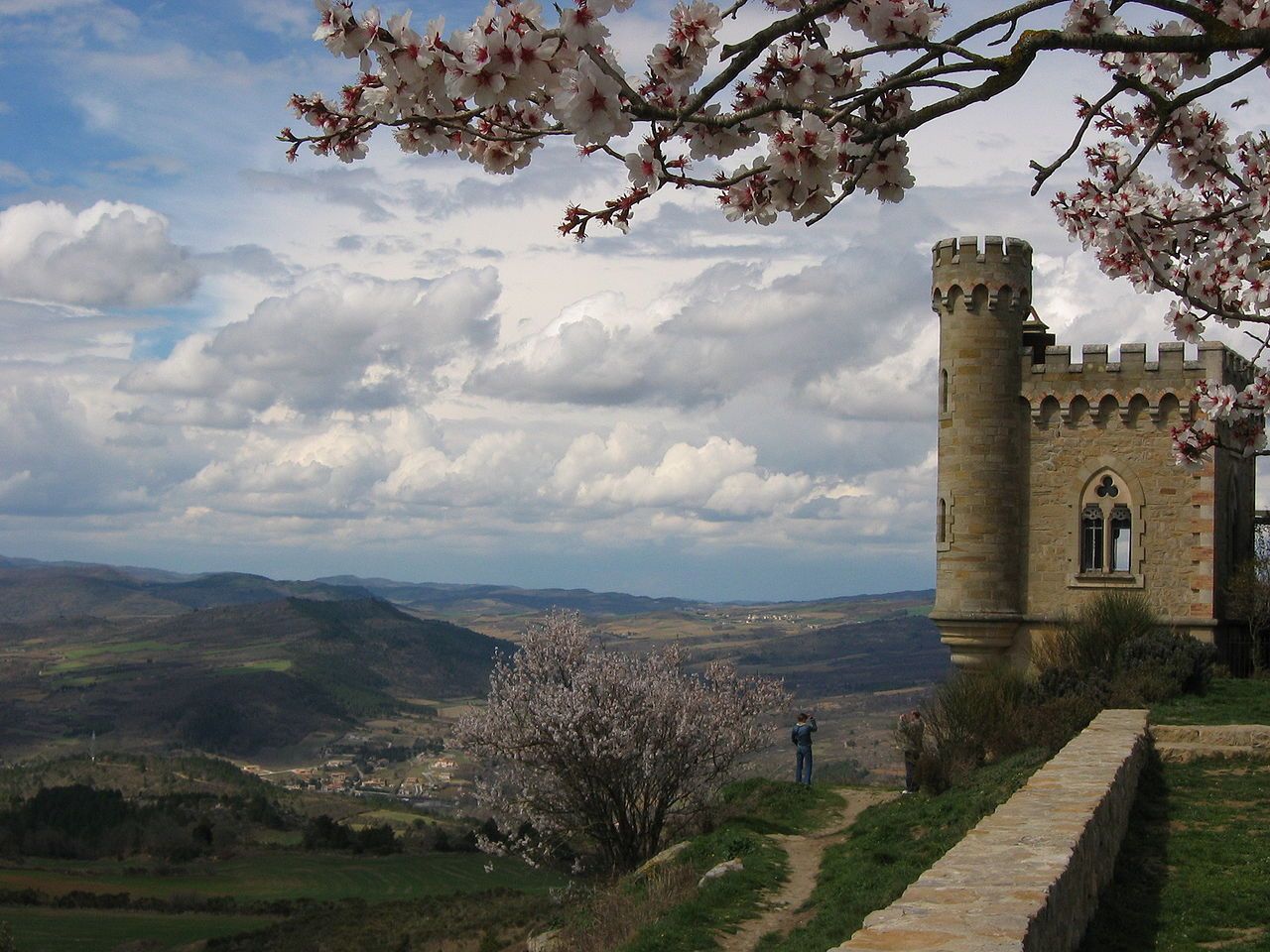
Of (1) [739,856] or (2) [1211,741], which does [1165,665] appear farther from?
(1) [739,856]

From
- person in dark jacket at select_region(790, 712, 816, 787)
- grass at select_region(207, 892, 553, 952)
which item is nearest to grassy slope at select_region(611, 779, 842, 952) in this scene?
person in dark jacket at select_region(790, 712, 816, 787)

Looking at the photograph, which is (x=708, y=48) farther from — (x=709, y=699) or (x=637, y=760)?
(x=709, y=699)

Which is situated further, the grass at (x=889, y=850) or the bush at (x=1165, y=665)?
the bush at (x=1165, y=665)

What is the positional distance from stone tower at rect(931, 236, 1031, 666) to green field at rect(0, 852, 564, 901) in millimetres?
18278

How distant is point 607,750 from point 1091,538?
11.2m

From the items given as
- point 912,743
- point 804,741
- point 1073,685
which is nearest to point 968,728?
point 912,743

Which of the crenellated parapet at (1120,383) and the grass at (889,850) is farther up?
the crenellated parapet at (1120,383)

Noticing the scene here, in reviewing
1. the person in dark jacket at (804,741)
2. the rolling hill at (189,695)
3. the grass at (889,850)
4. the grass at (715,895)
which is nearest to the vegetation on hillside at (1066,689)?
the grass at (889,850)

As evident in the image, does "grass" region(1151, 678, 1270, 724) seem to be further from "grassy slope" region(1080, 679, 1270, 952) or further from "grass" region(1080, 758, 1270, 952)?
"grass" region(1080, 758, 1270, 952)

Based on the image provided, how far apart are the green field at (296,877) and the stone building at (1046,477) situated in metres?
18.9

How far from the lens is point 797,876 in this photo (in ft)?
56.2

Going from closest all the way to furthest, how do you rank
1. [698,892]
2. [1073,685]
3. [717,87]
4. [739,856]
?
[717,87] < [698,892] < [739,856] < [1073,685]

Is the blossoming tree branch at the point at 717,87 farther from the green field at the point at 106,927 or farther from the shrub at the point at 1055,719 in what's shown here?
the green field at the point at 106,927

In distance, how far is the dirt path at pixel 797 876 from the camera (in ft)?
46.7
